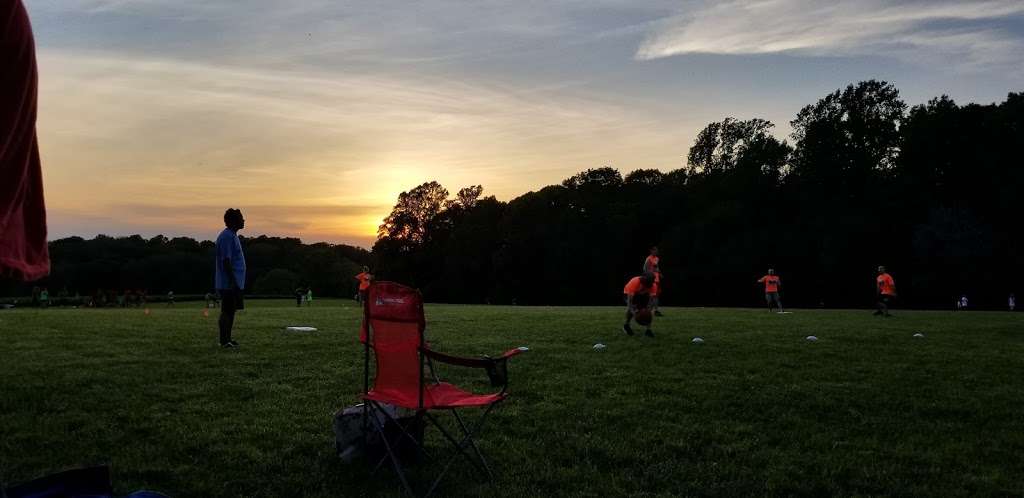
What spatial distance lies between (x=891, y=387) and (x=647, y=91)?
23557mm

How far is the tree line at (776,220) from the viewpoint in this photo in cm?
5691

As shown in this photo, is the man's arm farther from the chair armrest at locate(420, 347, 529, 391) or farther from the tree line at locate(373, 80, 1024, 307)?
the tree line at locate(373, 80, 1024, 307)

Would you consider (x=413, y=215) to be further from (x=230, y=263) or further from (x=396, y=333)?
(x=396, y=333)

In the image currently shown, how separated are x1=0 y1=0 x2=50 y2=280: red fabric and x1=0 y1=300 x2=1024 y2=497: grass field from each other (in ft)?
12.3

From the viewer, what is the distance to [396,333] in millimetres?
5836

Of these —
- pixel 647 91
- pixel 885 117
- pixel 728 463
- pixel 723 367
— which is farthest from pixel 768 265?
pixel 728 463

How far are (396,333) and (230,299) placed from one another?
25.2 ft

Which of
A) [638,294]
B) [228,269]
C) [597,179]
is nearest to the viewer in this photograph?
[228,269]

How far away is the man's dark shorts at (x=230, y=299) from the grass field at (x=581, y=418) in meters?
0.73

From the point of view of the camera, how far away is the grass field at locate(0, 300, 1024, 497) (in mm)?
5965

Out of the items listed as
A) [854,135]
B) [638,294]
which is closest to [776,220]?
[854,135]

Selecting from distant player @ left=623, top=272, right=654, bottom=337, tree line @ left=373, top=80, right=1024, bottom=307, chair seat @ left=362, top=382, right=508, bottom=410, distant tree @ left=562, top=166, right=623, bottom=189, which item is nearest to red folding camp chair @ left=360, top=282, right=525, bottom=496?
chair seat @ left=362, top=382, right=508, bottom=410

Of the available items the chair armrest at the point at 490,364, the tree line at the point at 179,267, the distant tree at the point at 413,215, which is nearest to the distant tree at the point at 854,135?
the distant tree at the point at 413,215

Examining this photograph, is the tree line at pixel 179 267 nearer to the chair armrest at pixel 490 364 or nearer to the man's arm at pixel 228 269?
the man's arm at pixel 228 269
